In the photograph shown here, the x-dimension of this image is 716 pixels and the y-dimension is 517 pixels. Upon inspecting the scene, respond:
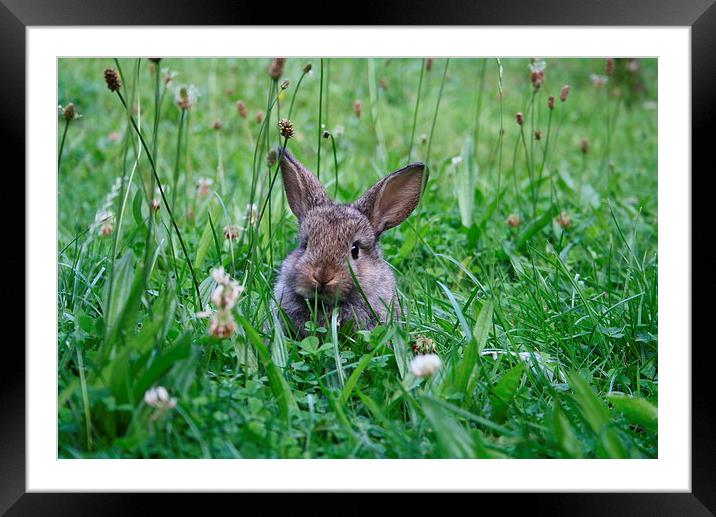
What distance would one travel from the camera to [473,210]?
5660 mm

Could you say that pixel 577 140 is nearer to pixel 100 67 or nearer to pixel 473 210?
pixel 473 210

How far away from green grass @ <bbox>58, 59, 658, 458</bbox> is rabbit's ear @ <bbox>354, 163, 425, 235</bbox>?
0.34m

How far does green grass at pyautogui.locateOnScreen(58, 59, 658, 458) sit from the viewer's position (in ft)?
10.6

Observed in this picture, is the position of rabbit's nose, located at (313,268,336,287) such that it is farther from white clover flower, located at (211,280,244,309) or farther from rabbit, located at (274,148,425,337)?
white clover flower, located at (211,280,244,309)

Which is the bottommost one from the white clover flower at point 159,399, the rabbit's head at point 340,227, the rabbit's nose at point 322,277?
the white clover flower at point 159,399

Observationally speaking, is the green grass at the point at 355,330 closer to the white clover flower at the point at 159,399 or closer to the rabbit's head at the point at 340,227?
the white clover flower at the point at 159,399

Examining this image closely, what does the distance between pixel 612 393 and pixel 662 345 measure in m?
0.31

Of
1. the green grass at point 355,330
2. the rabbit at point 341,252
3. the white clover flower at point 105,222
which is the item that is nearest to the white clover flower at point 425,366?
the green grass at point 355,330

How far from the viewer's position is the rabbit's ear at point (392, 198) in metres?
4.51

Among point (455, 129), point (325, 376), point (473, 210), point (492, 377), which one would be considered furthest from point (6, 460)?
point (455, 129)

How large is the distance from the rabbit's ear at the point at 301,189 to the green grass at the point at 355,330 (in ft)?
0.86

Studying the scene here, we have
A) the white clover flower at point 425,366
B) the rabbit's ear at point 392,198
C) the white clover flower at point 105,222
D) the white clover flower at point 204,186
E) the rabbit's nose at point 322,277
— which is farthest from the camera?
the white clover flower at point 204,186

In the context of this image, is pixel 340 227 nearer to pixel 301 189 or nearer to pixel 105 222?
pixel 301 189
